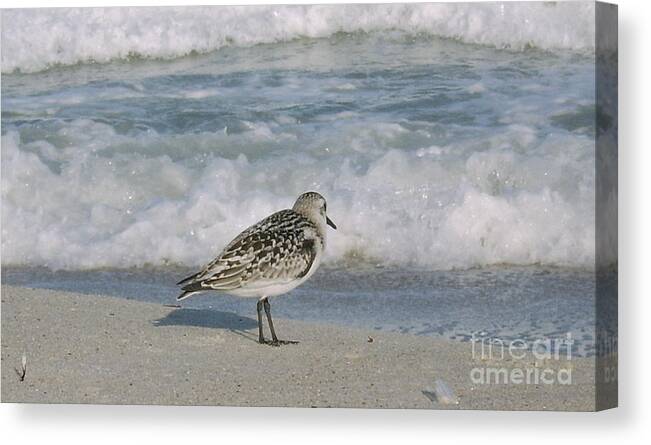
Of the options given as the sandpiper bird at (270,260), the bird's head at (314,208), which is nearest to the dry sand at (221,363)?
the sandpiper bird at (270,260)

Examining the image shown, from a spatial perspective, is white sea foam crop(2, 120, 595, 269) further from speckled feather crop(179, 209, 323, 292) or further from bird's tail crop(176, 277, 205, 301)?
bird's tail crop(176, 277, 205, 301)

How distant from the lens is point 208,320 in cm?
1027

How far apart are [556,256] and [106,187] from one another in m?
2.87

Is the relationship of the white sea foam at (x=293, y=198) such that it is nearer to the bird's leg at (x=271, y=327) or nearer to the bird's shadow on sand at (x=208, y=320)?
the bird's shadow on sand at (x=208, y=320)

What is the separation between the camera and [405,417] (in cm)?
963

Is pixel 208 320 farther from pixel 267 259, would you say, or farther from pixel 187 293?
pixel 267 259

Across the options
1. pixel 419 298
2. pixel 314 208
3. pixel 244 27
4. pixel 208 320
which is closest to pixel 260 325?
pixel 208 320

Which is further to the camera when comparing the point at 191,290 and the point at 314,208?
the point at 314,208

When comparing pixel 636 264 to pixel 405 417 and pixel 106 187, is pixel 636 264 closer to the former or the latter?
pixel 405 417

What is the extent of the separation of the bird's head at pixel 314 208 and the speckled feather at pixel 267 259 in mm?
81

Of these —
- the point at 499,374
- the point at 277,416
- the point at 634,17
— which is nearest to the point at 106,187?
the point at 277,416

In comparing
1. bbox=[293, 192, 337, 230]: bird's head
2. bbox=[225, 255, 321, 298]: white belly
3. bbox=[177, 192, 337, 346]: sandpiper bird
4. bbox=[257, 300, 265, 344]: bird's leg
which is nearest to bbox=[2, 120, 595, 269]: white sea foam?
bbox=[293, 192, 337, 230]: bird's head

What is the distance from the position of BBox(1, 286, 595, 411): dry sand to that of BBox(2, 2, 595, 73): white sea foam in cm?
157

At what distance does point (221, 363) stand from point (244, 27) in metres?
2.05
